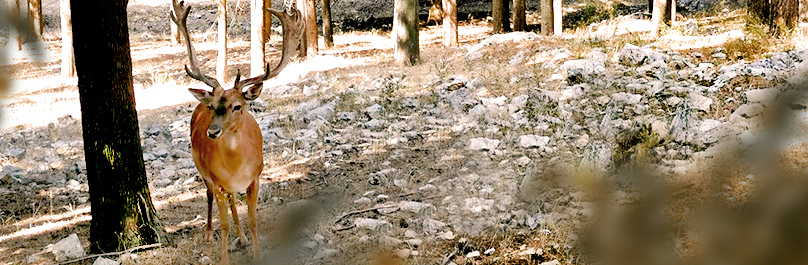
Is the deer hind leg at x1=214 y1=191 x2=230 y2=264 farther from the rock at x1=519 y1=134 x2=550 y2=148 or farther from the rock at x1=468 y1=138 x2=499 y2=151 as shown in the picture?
the rock at x1=519 y1=134 x2=550 y2=148

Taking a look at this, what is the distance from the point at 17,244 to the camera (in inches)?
311

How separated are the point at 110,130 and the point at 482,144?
4.36 meters

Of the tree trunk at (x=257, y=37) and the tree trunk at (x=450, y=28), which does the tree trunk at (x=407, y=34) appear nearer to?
the tree trunk at (x=257, y=37)

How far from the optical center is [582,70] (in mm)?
11289

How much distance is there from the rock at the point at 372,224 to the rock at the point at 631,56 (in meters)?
6.26

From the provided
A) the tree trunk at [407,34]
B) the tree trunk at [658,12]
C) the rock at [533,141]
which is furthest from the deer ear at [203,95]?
the tree trunk at [658,12]

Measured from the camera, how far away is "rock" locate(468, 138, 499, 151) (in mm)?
9016

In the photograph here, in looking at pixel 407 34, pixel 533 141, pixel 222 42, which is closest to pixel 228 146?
pixel 533 141

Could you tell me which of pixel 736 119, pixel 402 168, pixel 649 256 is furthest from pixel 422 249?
pixel 649 256

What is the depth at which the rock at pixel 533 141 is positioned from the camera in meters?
8.71

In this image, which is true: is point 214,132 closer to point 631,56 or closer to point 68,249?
point 68,249

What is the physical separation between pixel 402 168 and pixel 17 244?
4383 mm

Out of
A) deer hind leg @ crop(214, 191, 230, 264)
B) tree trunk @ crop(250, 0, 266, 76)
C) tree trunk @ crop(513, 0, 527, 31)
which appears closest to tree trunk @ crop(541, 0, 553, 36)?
tree trunk @ crop(513, 0, 527, 31)

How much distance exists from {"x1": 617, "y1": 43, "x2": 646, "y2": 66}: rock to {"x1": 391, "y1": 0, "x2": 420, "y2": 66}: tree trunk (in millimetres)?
4975
